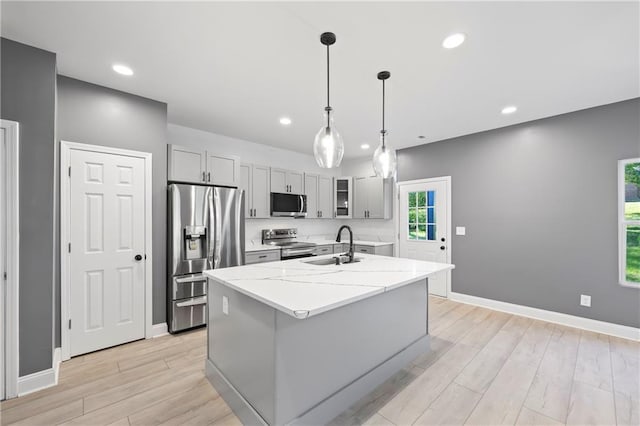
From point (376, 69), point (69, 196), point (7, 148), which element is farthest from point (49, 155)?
point (376, 69)

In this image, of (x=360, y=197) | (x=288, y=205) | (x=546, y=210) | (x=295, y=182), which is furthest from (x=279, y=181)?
(x=546, y=210)

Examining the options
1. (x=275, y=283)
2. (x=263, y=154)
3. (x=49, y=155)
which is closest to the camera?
(x=275, y=283)

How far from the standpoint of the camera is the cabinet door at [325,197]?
5496 mm

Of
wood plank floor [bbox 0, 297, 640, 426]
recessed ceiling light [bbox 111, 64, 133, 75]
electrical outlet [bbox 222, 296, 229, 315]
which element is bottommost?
wood plank floor [bbox 0, 297, 640, 426]

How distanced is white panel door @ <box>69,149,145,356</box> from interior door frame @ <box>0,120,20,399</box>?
21.7 inches

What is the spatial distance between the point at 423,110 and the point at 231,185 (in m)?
2.70

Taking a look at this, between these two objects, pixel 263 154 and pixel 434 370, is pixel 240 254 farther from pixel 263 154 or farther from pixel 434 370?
pixel 434 370

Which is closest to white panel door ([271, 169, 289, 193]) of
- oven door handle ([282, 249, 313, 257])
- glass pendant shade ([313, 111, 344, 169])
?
oven door handle ([282, 249, 313, 257])

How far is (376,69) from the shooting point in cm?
242

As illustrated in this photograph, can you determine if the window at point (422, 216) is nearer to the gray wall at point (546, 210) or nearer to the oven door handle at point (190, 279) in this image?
the gray wall at point (546, 210)

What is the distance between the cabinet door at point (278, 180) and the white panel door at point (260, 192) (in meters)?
0.11

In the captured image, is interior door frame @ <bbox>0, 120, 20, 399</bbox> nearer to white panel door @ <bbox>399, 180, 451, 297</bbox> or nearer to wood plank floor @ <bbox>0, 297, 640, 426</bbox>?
wood plank floor @ <bbox>0, 297, 640, 426</bbox>

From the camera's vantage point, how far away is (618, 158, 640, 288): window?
3.01 m

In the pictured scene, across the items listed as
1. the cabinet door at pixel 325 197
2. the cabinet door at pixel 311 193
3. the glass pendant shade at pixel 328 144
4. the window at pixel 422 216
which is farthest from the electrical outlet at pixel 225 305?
the window at pixel 422 216
